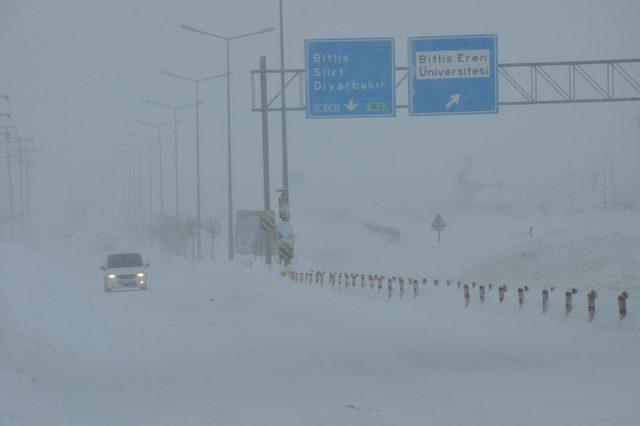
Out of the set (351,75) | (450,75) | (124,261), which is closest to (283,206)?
(124,261)

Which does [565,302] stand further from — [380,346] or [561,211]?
[561,211]

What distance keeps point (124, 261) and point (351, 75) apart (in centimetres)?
1724

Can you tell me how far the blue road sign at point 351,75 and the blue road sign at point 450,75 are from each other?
2.85ft

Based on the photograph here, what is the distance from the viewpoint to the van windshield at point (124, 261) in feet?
144

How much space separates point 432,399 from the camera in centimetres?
1184

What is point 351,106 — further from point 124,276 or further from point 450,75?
point 124,276

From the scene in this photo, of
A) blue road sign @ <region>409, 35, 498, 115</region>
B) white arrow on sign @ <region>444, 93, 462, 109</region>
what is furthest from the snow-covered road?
blue road sign @ <region>409, 35, 498, 115</region>

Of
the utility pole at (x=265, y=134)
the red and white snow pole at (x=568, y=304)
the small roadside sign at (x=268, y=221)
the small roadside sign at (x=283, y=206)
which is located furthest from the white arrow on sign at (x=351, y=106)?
the red and white snow pole at (x=568, y=304)

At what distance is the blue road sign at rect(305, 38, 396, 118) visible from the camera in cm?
3147

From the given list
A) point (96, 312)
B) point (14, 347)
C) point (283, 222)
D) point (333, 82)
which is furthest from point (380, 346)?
point (283, 222)

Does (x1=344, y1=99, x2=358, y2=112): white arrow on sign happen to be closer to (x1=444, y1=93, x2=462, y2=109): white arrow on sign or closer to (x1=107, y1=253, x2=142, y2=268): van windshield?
(x1=444, y1=93, x2=462, y2=109): white arrow on sign

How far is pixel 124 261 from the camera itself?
44531 millimetres

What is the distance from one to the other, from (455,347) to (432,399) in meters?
5.23

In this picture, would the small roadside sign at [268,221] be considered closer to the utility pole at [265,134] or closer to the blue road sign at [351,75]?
the utility pole at [265,134]
